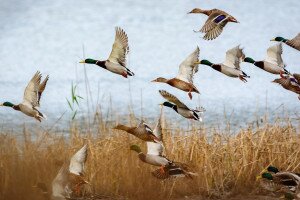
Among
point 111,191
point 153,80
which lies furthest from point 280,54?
point 111,191

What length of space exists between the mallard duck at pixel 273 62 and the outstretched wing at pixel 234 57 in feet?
0.29

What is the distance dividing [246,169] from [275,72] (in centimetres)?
319

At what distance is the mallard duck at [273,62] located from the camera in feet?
16.4

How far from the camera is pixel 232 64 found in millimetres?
5047

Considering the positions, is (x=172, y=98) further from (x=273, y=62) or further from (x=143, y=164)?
(x=143, y=164)

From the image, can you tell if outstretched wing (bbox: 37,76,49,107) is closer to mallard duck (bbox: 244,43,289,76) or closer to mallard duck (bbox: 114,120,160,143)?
mallard duck (bbox: 114,120,160,143)

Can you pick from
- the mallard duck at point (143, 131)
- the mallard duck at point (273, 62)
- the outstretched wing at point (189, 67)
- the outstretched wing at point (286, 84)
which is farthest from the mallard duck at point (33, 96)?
the outstretched wing at point (286, 84)

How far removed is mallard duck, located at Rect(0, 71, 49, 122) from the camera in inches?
187

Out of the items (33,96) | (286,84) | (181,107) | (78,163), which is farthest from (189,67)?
(33,96)

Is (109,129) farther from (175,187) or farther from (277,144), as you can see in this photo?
(277,144)

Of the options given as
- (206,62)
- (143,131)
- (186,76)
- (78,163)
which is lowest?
(78,163)

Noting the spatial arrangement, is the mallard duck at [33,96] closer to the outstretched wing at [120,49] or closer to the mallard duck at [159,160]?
the outstretched wing at [120,49]

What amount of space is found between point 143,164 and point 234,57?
9.49 feet

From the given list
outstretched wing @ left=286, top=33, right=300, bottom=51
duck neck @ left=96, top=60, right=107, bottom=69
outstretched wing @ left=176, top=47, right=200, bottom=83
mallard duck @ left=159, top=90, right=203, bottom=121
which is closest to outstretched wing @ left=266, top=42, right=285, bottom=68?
outstretched wing @ left=286, top=33, right=300, bottom=51
